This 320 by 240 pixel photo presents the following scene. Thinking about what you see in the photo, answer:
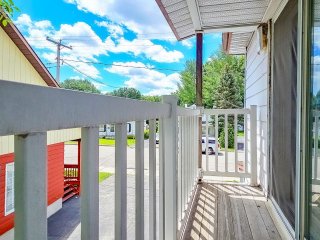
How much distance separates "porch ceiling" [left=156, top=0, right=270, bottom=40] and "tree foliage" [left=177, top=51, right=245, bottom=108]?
17240 mm

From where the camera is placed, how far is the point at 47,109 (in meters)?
0.40

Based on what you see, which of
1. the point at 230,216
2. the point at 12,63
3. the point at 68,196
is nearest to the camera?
the point at 230,216

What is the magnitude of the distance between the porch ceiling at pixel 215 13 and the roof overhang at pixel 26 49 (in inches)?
119

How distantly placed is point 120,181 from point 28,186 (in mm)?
357

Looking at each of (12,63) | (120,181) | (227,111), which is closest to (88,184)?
(120,181)

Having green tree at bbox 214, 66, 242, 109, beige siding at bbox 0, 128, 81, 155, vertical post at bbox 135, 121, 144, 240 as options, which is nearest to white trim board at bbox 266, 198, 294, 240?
vertical post at bbox 135, 121, 144, 240

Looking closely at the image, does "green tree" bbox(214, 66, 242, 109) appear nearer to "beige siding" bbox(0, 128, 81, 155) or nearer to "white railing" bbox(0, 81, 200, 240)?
"beige siding" bbox(0, 128, 81, 155)

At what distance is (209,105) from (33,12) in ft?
74.8

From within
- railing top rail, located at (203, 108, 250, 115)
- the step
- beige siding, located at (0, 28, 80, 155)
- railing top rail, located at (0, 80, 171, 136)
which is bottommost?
the step

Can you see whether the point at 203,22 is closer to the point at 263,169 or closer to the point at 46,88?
the point at 263,169

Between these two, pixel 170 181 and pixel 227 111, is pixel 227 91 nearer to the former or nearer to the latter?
pixel 227 111

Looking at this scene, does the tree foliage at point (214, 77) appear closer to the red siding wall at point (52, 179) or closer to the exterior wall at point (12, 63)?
the red siding wall at point (52, 179)

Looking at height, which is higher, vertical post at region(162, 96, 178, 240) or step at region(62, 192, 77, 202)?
vertical post at region(162, 96, 178, 240)

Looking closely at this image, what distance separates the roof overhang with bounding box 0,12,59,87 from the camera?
5.17 metres
